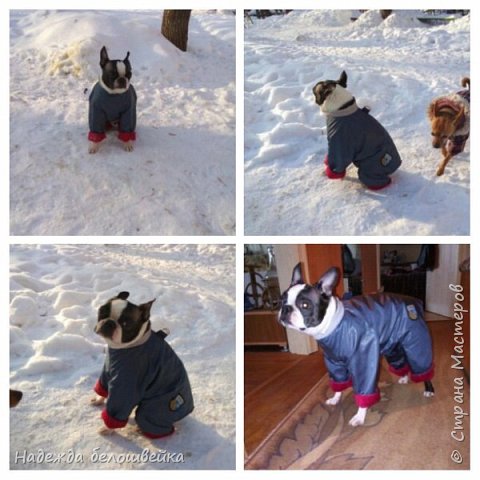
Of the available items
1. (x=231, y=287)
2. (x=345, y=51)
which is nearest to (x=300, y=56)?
(x=345, y=51)

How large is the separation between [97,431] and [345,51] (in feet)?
4.27

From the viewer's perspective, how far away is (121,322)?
1.17 meters

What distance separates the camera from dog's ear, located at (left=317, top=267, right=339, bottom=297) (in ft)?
4.15

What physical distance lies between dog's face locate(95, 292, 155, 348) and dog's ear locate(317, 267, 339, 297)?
0.36 metres

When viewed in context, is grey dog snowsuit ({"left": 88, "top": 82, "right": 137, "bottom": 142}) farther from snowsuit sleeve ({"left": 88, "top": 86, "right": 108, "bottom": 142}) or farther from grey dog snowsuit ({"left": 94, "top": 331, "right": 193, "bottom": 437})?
grey dog snowsuit ({"left": 94, "top": 331, "right": 193, "bottom": 437})

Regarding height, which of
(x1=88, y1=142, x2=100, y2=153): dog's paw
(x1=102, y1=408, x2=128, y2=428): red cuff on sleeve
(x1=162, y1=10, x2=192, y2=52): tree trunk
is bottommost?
(x1=102, y1=408, x2=128, y2=428): red cuff on sleeve

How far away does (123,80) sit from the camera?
4.71ft

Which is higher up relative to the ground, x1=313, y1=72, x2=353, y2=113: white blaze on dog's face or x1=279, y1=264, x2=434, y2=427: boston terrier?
x1=313, y1=72, x2=353, y2=113: white blaze on dog's face

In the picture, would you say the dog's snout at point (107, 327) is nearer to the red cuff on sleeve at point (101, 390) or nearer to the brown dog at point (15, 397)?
the red cuff on sleeve at point (101, 390)

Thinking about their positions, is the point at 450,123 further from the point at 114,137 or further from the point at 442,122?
the point at 114,137

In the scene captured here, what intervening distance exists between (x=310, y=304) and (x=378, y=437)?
328mm

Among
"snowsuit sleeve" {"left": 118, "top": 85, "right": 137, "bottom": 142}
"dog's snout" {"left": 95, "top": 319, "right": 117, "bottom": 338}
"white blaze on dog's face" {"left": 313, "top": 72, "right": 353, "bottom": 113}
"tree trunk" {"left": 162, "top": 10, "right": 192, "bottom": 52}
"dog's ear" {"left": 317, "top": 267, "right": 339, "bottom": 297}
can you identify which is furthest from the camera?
"tree trunk" {"left": 162, "top": 10, "right": 192, "bottom": 52}

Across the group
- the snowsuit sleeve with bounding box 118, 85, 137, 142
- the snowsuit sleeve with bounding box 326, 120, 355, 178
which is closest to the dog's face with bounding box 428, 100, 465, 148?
the snowsuit sleeve with bounding box 326, 120, 355, 178
